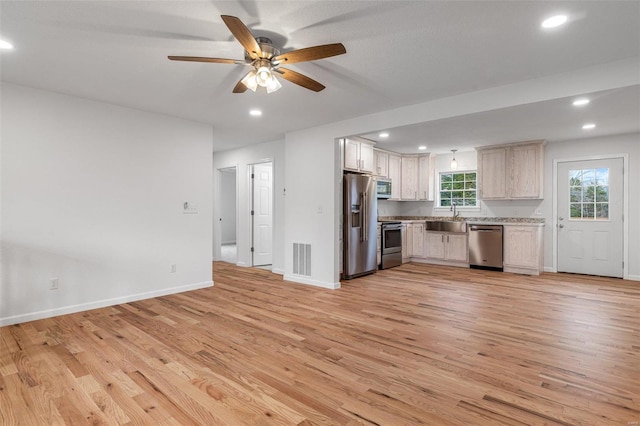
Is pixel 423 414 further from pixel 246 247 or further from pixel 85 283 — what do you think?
pixel 246 247

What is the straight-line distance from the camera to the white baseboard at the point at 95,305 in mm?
3434

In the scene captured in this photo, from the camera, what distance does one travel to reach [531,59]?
2.81 m

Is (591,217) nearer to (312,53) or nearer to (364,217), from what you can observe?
(364,217)

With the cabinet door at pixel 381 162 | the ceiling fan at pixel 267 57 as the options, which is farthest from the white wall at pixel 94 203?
the cabinet door at pixel 381 162

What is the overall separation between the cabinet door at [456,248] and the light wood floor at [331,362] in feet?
7.88

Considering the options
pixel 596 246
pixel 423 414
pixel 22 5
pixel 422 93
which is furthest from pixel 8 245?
pixel 596 246

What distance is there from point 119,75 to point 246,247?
422 cm

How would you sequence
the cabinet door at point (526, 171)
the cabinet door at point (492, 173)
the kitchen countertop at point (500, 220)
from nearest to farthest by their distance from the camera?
the cabinet door at point (526, 171) < the kitchen countertop at point (500, 220) < the cabinet door at point (492, 173)

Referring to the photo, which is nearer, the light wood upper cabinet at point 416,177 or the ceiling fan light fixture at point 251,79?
the ceiling fan light fixture at point 251,79

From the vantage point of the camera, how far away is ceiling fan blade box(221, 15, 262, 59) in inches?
73.7

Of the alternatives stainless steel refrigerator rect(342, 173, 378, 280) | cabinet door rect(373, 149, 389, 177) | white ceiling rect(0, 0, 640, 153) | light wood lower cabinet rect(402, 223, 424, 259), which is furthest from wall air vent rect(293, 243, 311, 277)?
light wood lower cabinet rect(402, 223, 424, 259)

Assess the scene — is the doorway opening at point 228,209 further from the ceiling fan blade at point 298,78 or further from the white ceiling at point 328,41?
the ceiling fan blade at point 298,78

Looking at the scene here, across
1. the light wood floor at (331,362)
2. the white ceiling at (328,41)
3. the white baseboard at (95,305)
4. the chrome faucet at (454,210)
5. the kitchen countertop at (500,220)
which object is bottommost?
the light wood floor at (331,362)

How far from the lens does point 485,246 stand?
6.45 metres
